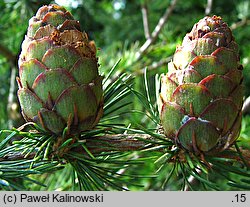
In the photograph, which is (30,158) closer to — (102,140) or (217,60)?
(102,140)

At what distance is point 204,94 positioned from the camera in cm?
41

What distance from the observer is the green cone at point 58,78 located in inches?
16.2

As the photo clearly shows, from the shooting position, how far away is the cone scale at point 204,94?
41 centimetres

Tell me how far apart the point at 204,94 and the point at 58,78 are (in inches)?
5.9

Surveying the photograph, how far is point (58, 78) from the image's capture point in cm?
41

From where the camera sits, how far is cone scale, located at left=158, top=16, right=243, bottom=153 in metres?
0.41

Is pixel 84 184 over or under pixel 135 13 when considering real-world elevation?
under

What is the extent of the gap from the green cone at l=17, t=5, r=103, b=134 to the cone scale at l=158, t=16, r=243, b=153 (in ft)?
0.27

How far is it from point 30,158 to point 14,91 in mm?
582

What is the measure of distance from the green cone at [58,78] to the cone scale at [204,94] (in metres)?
0.08

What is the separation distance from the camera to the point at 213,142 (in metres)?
0.42

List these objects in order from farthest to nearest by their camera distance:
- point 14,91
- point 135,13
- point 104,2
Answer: point 135,13
point 104,2
point 14,91

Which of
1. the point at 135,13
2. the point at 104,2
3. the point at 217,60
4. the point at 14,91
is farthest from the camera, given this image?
the point at 135,13
